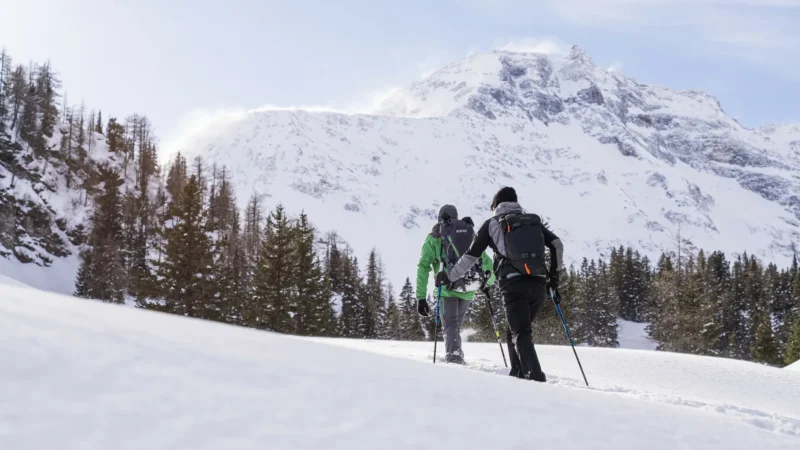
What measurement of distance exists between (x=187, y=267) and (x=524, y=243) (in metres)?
21.3

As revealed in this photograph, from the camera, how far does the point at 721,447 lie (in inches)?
105

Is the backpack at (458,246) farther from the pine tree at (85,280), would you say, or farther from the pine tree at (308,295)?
the pine tree at (85,280)

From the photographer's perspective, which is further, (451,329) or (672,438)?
(451,329)

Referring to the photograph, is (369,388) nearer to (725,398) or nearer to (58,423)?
(58,423)

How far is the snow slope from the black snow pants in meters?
2.04

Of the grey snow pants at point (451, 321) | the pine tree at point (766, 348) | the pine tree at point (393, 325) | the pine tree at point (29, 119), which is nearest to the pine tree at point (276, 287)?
the grey snow pants at point (451, 321)

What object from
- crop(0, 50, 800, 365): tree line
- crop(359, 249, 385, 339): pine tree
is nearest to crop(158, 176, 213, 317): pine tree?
crop(0, 50, 800, 365): tree line

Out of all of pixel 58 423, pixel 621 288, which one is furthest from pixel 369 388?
pixel 621 288

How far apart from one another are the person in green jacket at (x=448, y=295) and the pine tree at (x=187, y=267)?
18.7 meters

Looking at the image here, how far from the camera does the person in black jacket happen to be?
557 cm

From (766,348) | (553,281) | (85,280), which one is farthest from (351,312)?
(553,281)

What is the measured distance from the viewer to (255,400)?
2.25 meters

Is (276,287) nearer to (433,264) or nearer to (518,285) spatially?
(433,264)

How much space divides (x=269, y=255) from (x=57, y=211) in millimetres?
37719
